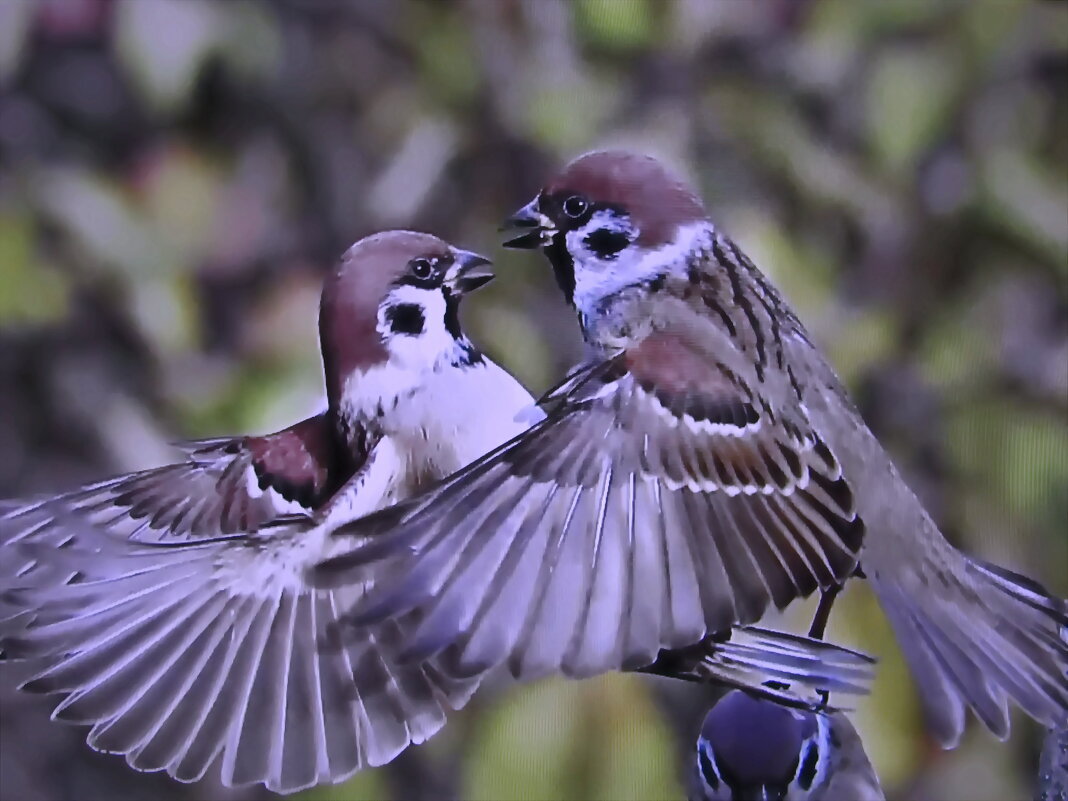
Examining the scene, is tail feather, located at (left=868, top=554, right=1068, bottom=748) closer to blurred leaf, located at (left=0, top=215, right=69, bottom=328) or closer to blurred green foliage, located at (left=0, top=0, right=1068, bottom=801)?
blurred green foliage, located at (left=0, top=0, right=1068, bottom=801)

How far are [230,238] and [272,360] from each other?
0.11 metres

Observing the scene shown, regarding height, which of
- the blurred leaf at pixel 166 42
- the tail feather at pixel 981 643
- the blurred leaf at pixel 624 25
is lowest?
the tail feather at pixel 981 643

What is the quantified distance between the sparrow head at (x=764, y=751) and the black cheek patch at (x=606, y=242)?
13.6 inches

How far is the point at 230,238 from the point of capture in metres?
0.95

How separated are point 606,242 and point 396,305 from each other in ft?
0.54

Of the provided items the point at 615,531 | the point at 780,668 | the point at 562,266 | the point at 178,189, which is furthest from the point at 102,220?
the point at 780,668

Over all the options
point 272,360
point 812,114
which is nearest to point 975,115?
point 812,114

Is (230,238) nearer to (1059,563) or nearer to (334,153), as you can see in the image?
(334,153)

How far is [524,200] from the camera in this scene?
0.92 metres

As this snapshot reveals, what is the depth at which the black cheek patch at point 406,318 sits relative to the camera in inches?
34.8

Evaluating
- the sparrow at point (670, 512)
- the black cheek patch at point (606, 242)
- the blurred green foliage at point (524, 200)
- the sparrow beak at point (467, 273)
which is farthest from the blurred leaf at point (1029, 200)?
the sparrow beak at point (467, 273)

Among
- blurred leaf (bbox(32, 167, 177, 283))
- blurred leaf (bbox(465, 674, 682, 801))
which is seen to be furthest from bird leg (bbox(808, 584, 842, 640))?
blurred leaf (bbox(32, 167, 177, 283))

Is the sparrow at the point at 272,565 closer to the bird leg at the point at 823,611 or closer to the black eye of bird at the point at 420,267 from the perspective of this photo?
the black eye of bird at the point at 420,267

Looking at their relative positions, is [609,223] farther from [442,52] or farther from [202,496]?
[202,496]
